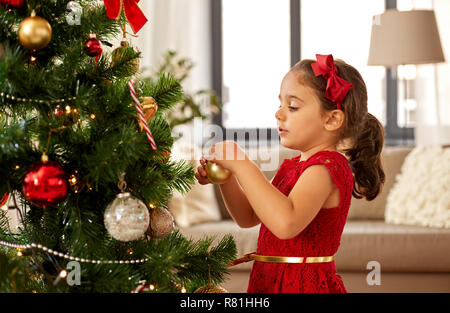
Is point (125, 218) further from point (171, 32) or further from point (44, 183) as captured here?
point (171, 32)

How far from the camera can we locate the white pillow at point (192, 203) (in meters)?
2.74

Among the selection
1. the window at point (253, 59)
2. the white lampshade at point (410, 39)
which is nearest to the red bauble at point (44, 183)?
the white lampshade at point (410, 39)

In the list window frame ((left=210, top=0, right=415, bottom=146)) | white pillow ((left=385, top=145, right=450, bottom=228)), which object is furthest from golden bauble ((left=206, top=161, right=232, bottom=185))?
window frame ((left=210, top=0, right=415, bottom=146))

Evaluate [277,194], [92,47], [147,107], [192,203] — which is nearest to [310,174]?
[277,194]

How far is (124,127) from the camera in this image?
89 centimetres

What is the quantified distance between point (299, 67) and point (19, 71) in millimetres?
617

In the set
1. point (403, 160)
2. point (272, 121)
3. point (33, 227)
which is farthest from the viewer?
point (272, 121)

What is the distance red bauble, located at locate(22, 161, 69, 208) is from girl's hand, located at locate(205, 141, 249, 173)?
35 centimetres

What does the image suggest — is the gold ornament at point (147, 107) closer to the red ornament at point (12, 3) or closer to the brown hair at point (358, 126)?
the red ornament at point (12, 3)

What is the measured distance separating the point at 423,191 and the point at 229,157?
1829 millimetres

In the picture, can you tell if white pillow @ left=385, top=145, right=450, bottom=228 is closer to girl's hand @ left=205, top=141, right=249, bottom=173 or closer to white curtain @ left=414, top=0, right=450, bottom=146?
white curtain @ left=414, top=0, right=450, bottom=146

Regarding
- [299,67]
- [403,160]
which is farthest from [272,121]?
[299,67]

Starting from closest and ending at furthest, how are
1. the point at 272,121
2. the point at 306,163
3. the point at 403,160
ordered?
1. the point at 306,163
2. the point at 403,160
3. the point at 272,121
